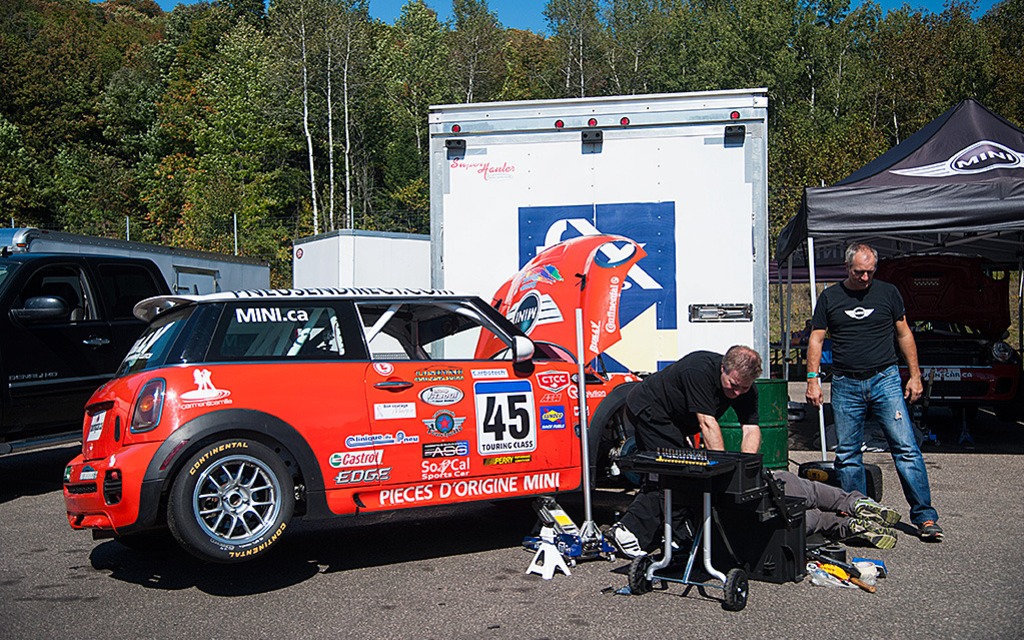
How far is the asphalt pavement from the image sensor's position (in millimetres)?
4758

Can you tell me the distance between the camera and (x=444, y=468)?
19.1 ft

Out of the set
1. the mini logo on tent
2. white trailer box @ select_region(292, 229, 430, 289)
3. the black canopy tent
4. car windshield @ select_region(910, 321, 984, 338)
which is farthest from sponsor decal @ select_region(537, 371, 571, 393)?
white trailer box @ select_region(292, 229, 430, 289)

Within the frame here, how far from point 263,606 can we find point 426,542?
168 centimetres

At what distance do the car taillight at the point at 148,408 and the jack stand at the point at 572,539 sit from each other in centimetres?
240

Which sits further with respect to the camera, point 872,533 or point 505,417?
point 872,533

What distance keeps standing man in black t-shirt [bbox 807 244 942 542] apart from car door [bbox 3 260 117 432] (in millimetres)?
6417

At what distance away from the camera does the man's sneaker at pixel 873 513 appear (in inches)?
246

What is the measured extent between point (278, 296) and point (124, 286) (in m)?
4.43

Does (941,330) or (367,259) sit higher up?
(367,259)

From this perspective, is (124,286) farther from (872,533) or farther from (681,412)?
(872,533)

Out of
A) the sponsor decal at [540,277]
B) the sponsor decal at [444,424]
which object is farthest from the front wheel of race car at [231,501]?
the sponsor decal at [540,277]

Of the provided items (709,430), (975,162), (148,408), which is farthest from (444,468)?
(975,162)

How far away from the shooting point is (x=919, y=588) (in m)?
5.38

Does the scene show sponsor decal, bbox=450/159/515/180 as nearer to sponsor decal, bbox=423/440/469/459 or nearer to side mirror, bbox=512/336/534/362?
side mirror, bbox=512/336/534/362
